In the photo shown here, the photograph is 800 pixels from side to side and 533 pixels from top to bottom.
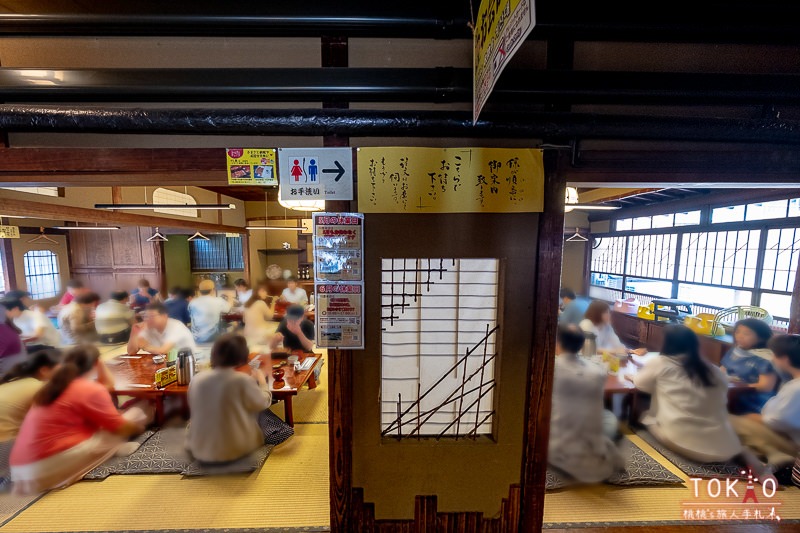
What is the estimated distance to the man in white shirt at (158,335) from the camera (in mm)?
4047

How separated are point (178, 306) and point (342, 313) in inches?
198

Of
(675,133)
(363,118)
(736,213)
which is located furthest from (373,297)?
(736,213)

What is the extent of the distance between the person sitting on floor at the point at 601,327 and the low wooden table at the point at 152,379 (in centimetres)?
366

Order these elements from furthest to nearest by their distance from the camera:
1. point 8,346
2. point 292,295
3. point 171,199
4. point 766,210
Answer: point 171,199 < point 292,295 < point 766,210 < point 8,346

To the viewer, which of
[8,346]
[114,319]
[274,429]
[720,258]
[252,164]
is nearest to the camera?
[252,164]

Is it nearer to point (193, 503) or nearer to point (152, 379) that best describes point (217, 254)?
point (152, 379)

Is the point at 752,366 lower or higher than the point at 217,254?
lower

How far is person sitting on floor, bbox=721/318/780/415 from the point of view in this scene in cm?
297

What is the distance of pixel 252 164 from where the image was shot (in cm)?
168

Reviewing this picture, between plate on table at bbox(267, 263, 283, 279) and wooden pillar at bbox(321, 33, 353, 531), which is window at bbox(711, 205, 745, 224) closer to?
wooden pillar at bbox(321, 33, 353, 531)

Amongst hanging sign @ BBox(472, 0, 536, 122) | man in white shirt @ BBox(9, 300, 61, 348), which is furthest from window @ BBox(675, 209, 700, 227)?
man in white shirt @ BBox(9, 300, 61, 348)

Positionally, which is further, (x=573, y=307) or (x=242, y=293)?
(x=242, y=293)

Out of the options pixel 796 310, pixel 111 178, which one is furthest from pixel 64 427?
pixel 796 310

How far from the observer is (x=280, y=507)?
246 centimetres
